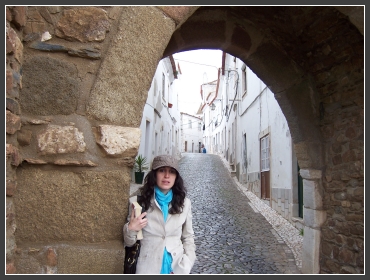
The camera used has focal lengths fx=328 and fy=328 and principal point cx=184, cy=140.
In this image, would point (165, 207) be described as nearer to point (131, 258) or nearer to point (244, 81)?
point (131, 258)

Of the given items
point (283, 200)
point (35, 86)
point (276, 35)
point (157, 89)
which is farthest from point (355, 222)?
point (157, 89)

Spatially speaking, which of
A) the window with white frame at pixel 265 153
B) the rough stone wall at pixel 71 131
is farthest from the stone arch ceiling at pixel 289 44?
the window with white frame at pixel 265 153

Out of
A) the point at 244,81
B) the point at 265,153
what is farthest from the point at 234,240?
the point at 244,81

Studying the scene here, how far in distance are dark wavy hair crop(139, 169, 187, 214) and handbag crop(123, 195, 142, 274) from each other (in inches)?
8.1

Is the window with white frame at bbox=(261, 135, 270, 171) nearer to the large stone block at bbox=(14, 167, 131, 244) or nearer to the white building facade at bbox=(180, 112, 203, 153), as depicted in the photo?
the large stone block at bbox=(14, 167, 131, 244)

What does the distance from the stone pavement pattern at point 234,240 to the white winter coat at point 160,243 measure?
2035mm

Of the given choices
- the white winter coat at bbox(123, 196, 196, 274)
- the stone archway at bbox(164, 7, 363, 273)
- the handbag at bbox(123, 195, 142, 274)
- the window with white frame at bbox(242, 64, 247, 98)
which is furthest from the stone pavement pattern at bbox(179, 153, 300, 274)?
the window with white frame at bbox(242, 64, 247, 98)

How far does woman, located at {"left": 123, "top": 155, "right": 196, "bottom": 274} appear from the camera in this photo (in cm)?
167

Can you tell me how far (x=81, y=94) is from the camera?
1658 mm

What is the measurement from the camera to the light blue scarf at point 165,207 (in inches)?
67.5

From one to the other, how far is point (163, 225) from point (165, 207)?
3.8 inches

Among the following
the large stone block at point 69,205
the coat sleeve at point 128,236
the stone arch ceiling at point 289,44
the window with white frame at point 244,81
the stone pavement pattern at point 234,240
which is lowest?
the stone pavement pattern at point 234,240

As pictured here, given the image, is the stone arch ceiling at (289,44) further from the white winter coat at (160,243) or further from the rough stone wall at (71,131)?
the white winter coat at (160,243)

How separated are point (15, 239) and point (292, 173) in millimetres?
5520
